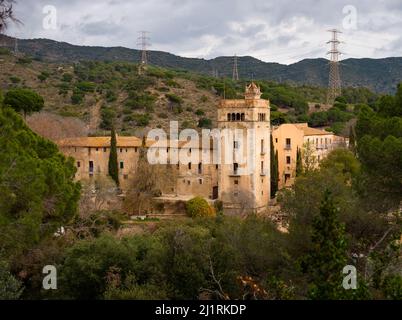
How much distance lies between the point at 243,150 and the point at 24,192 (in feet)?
102

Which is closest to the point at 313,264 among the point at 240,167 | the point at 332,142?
the point at 240,167

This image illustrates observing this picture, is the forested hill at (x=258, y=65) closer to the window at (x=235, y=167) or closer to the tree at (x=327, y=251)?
the window at (x=235, y=167)

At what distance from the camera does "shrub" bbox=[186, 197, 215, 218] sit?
43.0 metres

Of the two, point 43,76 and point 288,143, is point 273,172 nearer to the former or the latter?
point 288,143

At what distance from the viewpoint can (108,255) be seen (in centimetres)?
1997

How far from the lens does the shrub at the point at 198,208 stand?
141 ft

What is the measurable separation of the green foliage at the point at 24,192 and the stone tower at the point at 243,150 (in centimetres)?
2573

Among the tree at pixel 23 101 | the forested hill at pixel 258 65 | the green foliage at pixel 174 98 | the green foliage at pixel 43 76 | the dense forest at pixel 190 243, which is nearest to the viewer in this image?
the dense forest at pixel 190 243

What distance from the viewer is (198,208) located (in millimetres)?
43219

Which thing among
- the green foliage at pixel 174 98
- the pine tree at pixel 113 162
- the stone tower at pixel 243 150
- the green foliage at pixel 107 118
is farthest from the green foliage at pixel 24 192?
the green foliage at pixel 174 98

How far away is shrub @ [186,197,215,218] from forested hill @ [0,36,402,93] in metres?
115

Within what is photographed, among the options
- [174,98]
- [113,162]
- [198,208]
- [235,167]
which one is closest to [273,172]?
[235,167]

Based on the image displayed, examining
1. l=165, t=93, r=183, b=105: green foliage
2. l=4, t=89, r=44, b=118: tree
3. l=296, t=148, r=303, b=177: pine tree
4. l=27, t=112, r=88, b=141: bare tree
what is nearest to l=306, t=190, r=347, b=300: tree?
l=296, t=148, r=303, b=177: pine tree

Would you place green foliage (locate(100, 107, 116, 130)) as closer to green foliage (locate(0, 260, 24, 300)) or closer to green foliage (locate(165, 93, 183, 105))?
green foliage (locate(165, 93, 183, 105))
